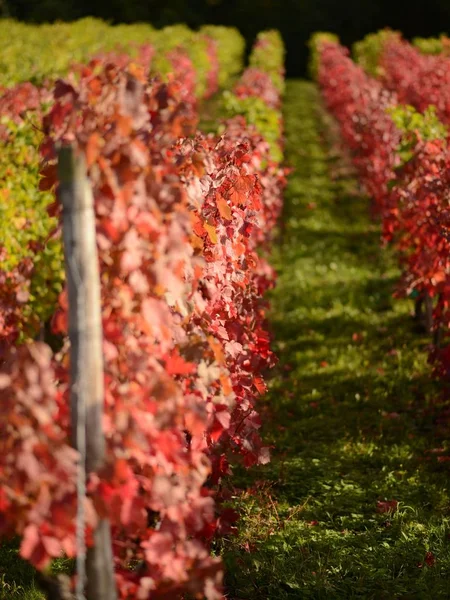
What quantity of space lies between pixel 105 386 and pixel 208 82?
23310 millimetres

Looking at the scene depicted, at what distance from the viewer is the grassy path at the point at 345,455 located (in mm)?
3627

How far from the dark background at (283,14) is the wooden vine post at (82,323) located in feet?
117

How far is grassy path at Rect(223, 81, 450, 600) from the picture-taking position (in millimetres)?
3627

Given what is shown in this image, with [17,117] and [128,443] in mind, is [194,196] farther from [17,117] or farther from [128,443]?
[17,117]

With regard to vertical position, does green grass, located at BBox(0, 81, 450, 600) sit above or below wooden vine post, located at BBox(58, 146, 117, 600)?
below

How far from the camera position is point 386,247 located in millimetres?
9711

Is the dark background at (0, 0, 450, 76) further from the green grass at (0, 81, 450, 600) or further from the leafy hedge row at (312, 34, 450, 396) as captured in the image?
the green grass at (0, 81, 450, 600)

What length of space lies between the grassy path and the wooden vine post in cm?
153

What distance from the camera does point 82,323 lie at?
88.1 inches

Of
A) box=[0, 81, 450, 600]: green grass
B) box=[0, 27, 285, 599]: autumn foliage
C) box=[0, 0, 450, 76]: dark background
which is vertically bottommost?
box=[0, 81, 450, 600]: green grass

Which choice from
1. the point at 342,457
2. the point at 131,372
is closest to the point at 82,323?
the point at 131,372

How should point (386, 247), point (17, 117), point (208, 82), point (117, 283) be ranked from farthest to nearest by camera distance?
point (208, 82) < point (386, 247) < point (17, 117) < point (117, 283)

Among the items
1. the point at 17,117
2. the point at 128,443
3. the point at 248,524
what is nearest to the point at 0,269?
the point at 17,117

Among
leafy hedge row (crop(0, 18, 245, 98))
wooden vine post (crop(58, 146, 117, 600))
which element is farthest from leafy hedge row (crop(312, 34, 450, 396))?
leafy hedge row (crop(0, 18, 245, 98))
